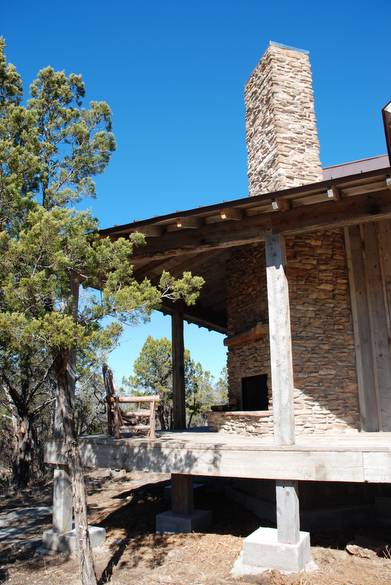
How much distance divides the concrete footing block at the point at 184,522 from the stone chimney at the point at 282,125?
6725mm

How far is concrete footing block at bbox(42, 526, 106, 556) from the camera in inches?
249

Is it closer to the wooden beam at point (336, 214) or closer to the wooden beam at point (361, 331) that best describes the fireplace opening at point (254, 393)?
the wooden beam at point (361, 331)

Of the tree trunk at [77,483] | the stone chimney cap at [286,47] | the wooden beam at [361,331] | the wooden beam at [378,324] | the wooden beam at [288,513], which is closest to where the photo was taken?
the tree trunk at [77,483]

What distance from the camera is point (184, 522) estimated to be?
7172 millimetres

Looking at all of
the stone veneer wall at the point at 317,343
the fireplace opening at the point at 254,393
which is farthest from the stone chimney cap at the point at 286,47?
the fireplace opening at the point at 254,393

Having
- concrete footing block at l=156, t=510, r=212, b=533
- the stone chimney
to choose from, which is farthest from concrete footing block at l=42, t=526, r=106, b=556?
the stone chimney

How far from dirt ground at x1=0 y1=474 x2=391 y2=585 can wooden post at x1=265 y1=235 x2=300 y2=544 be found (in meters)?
0.58

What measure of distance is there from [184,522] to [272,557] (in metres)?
2.37

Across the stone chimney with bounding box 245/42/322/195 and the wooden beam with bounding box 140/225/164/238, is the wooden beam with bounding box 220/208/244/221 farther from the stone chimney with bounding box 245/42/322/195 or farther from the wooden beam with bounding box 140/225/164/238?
the stone chimney with bounding box 245/42/322/195

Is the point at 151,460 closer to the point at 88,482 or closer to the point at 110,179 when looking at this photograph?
the point at 110,179

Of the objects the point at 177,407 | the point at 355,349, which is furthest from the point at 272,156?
the point at 177,407

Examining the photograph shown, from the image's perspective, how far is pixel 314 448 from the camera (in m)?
5.32

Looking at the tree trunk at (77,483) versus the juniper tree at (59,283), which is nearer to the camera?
the juniper tree at (59,283)

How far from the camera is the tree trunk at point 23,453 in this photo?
41.1ft
